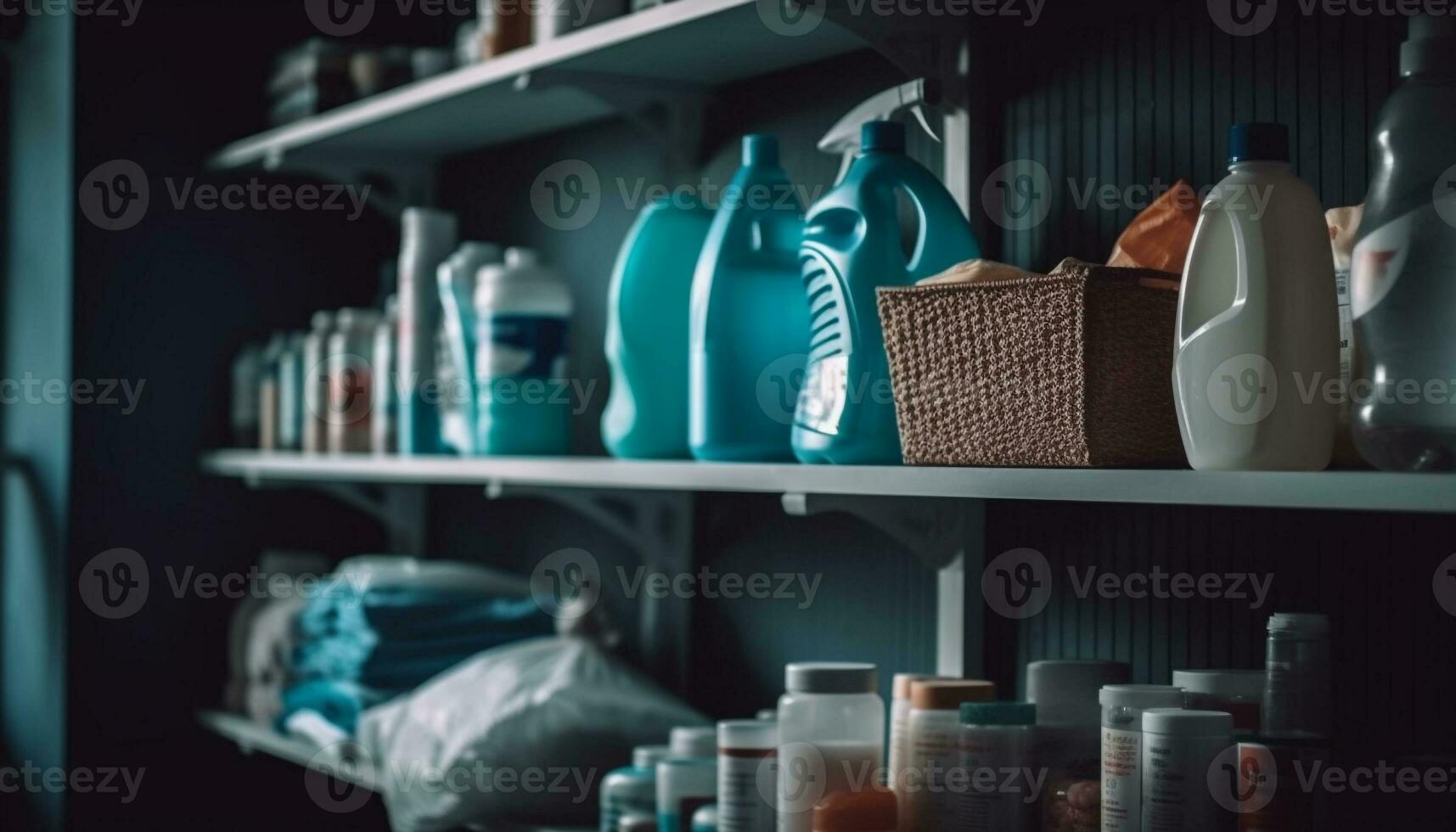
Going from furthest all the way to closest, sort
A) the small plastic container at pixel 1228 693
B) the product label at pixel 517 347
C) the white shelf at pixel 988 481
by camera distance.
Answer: the product label at pixel 517 347, the small plastic container at pixel 1228 693, the white shelf at pixel 988 481

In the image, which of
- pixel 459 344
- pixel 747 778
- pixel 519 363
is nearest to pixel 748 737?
pixel 747 778

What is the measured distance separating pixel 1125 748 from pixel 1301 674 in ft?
0.45

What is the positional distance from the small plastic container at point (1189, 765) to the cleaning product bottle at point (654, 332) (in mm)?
691

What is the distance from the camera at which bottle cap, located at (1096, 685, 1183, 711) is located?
42.5 inches

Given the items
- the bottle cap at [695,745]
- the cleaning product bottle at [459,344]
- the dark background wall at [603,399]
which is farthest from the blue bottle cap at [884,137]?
the cleaning product bottle at [459,344]

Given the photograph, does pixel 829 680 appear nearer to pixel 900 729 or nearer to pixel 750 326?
pixel 900 729

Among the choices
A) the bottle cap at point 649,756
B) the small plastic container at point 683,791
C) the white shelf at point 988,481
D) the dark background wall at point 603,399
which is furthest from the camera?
the bottle cap at point 649,756

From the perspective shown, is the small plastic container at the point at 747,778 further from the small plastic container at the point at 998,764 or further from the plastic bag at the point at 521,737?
the plastic bag at the point at 521,737

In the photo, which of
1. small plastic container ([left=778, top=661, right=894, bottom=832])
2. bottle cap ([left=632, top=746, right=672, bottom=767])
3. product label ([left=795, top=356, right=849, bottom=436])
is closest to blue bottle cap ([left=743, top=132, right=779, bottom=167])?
product label ([left=795, top=356, right=849, bottom=436])

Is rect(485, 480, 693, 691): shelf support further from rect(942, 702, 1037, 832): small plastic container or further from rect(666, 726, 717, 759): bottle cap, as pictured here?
rect(942, 702, 1037, 832): small plastic container

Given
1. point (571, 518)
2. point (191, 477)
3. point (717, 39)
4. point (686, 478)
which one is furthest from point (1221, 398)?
point (191, 477)

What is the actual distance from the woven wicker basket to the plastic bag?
2.27ft

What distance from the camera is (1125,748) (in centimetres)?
107

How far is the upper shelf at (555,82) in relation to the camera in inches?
59.6
